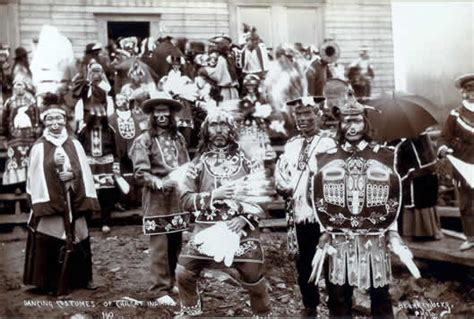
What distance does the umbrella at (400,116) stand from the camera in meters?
3.86

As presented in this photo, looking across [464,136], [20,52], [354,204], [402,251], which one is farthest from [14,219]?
[464,136]

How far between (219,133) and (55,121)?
108 cm

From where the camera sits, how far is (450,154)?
4180 mm

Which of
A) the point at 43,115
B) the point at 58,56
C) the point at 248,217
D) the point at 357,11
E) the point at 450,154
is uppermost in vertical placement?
the point at 357,11

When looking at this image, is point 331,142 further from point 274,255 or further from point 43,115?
point 43,115

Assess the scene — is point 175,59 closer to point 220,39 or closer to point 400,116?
point 220,39

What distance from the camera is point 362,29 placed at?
4289 millimetres

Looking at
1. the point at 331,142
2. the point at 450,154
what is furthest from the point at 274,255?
the point at 450,154

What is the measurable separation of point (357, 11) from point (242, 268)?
1921 mm

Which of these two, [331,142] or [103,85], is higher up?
[103,85]

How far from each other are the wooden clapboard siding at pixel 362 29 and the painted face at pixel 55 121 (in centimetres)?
188

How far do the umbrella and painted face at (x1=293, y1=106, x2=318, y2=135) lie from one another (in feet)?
1.14

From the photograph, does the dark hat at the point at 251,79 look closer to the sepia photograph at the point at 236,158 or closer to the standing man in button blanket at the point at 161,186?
the sepia photograph at the point at 236,158

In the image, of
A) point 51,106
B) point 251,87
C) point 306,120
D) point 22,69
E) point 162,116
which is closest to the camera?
point 306,120
